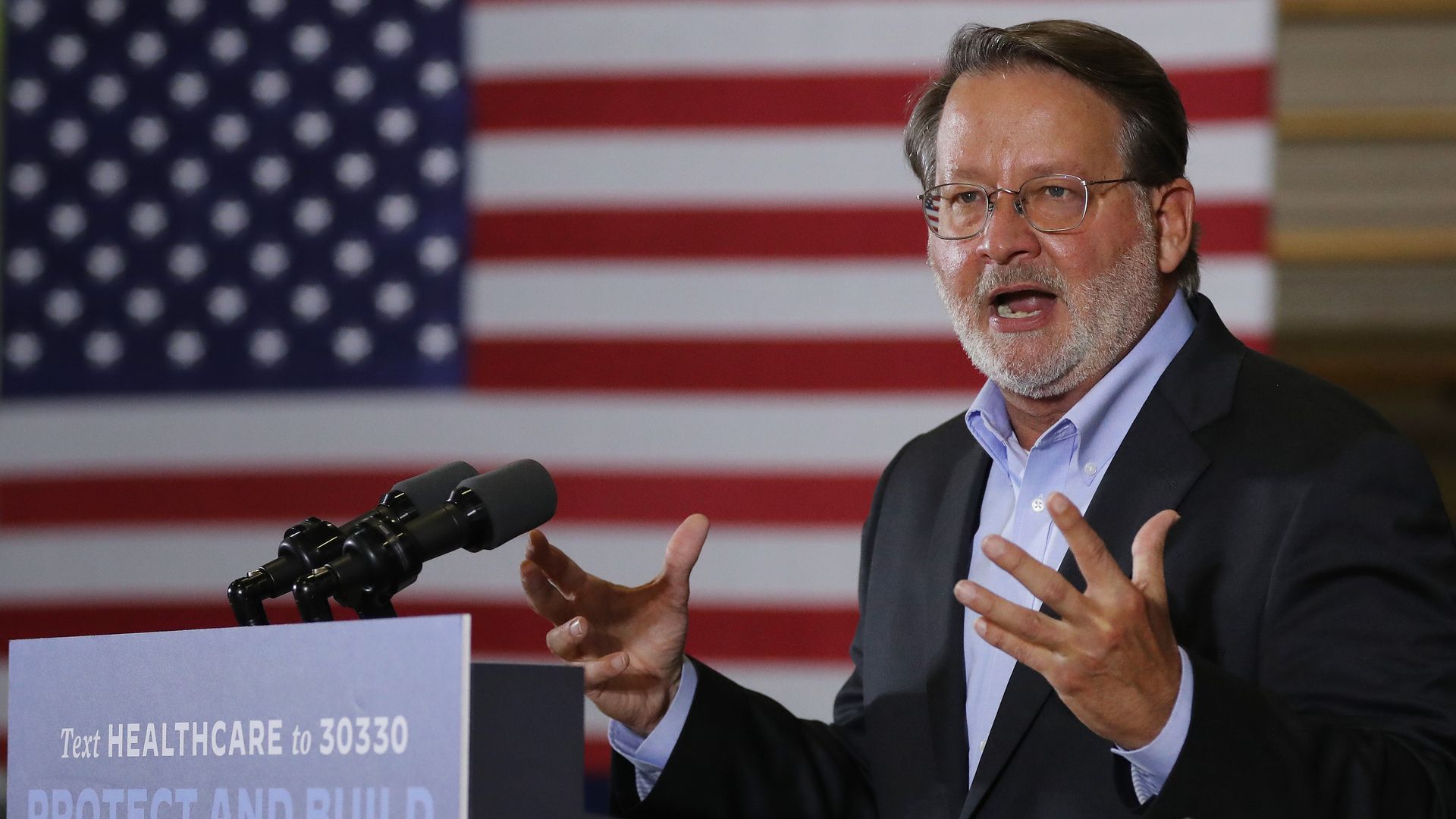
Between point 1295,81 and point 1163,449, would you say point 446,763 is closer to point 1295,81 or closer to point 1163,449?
point 1163,449

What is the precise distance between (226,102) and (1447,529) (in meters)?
3.01

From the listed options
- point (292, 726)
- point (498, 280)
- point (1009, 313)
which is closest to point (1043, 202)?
point (1009, 313)

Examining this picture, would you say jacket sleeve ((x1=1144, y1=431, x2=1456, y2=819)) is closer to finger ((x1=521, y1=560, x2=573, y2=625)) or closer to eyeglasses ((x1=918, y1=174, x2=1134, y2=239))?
eyeglasses ((x1=918, y1=174, x2=1134, y2=239))

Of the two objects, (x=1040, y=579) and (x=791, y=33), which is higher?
(x=791, y=33)

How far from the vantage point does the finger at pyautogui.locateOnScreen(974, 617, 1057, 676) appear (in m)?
1.11

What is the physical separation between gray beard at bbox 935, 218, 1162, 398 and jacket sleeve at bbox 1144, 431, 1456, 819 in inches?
11.7

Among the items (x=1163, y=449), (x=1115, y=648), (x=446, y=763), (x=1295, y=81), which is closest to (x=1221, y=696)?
(x=1115, y=648)

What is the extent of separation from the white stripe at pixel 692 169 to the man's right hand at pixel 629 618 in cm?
192

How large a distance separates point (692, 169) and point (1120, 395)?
1.92m

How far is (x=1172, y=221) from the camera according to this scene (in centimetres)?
183

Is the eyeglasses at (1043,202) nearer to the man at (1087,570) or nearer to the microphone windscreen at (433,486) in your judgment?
the man at (1087,570)

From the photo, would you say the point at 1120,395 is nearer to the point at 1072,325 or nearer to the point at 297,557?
the point at 1072,325

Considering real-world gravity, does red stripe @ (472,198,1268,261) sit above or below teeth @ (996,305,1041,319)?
above

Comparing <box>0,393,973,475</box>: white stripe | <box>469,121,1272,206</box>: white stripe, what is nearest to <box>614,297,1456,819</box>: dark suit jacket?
<box>0,393,973,475</box>: white stripe
